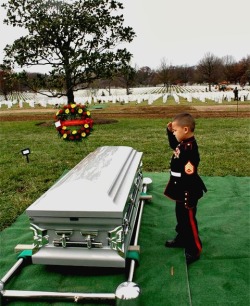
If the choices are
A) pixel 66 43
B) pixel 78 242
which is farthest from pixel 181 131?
pixel 66 43

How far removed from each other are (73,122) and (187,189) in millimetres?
2271

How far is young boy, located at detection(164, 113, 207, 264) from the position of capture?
2967mm

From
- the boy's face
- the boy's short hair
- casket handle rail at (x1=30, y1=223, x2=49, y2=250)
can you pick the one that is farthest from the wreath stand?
the boy's short hair

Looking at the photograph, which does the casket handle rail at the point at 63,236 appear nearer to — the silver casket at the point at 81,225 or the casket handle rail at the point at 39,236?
the silver casket at the point at 81,225

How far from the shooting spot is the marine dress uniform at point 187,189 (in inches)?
117

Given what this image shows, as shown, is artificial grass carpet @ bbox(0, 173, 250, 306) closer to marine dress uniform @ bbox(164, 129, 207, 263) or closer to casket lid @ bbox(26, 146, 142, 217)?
marine dress uniform @ bbox(164, 129, 207, 263)

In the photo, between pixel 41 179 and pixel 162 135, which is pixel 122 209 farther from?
pixel 162 135

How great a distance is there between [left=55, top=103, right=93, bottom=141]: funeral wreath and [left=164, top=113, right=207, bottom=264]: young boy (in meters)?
1.92

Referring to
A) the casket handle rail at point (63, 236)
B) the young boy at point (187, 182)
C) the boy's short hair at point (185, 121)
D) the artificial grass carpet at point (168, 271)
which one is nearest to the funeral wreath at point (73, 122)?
the artificial grass carpet at point (168, 271)

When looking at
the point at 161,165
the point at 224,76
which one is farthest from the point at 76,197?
the point at 224,76

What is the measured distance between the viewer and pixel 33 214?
2752 mm

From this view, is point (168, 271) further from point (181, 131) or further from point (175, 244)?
point (181, 131)

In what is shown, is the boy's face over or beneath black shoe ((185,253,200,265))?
over

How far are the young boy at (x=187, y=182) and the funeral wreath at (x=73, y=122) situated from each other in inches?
75.5
